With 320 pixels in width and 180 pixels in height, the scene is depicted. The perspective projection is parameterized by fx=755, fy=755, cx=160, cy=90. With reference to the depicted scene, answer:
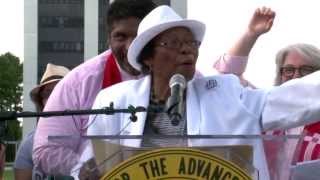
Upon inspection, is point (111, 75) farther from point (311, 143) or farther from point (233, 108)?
point (311, 143)

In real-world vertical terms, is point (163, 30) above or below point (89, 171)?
above

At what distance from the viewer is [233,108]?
2.76m

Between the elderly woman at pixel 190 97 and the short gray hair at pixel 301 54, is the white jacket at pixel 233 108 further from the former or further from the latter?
the short gray hair at pixel 301 54

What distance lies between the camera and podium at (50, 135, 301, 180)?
2164 millimetres

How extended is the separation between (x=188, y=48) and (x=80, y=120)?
58 cm

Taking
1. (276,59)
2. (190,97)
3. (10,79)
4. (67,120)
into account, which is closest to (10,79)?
(10,79)

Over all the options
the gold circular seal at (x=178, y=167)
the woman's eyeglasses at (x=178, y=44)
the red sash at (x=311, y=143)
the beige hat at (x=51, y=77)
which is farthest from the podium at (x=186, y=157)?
the beige hat at (x=51, y=77)

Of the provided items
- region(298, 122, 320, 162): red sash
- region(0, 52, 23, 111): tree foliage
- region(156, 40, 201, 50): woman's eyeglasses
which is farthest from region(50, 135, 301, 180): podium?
region(0, 52, 23, 111): tree foliage

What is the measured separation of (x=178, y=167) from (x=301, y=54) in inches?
72.7

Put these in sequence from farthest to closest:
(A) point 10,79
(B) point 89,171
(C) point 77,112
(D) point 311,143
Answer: (A) point 10,79 → (D) point 311,143 → (C) point 77,112 → (B) point 89,171

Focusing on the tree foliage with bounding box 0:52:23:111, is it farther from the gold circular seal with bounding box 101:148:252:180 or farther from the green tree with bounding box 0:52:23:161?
the gold circular seal with bounding box 101:148:252:180

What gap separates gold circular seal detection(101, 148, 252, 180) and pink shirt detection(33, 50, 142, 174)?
30 cm

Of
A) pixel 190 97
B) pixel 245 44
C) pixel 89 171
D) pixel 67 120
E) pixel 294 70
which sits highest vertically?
pixel 245 44

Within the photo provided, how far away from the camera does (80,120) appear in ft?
10.3
